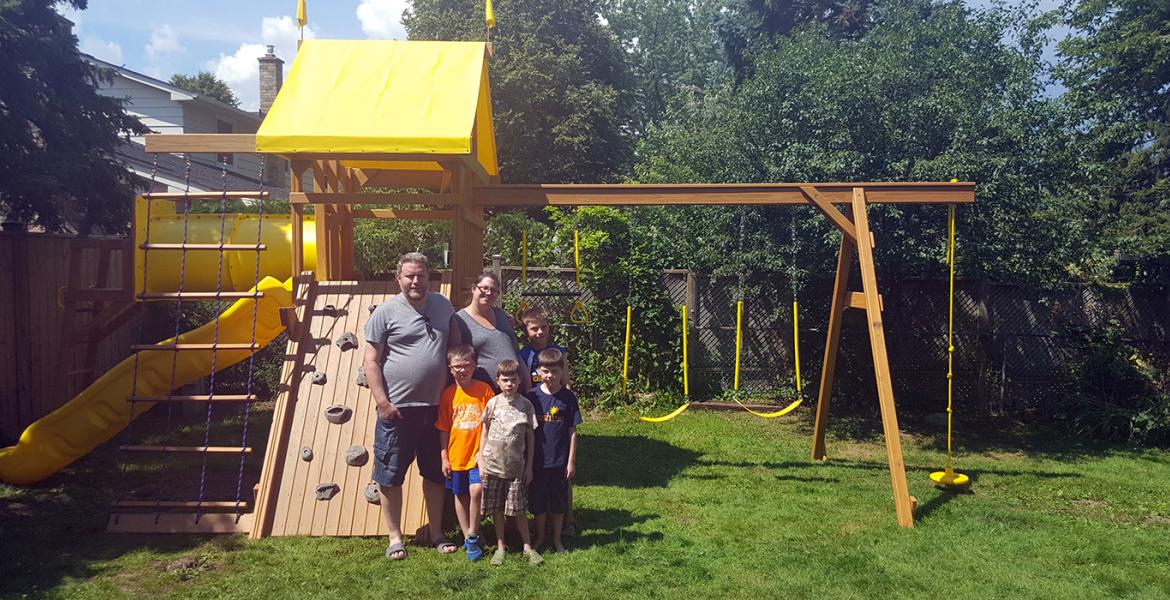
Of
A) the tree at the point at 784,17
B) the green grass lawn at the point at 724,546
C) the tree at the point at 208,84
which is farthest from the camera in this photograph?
the tree at the point at 208,84

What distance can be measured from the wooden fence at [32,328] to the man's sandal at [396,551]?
4.79m

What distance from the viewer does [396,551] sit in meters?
5.17

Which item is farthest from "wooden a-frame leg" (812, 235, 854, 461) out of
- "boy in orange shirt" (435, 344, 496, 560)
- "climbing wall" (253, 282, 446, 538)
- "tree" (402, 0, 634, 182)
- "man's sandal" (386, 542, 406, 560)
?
"tree" (402, 0, 634, 182)

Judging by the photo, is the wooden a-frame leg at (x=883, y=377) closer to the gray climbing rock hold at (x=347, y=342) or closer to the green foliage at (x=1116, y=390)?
the gray climbing rock hold at (x=347, y=342)

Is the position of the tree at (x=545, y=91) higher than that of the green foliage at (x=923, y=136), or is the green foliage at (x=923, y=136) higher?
the tree at (x=545, y=91)

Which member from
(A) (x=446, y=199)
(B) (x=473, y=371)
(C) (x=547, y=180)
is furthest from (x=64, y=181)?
(C) (x=547, y=180)

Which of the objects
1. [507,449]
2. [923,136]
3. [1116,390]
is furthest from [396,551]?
[1116,390]

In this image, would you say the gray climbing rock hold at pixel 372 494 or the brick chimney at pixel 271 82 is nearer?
the gray climbing rock hold at pixel 372 494

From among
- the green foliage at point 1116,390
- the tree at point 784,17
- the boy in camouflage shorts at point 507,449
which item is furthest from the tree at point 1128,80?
the boy in camouflage shorts at point 507,449

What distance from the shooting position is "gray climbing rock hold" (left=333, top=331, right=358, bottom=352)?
239 inches

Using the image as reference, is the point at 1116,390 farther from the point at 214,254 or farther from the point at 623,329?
the point at 214,254

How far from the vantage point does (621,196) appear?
6.84 m

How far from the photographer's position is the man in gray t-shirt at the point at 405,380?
16.8 feet

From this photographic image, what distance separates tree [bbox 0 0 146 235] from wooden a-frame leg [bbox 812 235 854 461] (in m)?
7.67
